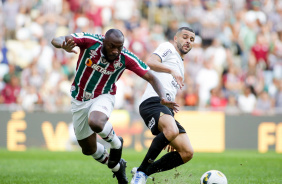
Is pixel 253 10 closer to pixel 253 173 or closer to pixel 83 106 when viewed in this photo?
pixel 253 173

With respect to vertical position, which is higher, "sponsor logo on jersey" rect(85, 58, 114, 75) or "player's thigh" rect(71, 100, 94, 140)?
"sponsor logo on jersey" rect(85, 58, 114, 75)

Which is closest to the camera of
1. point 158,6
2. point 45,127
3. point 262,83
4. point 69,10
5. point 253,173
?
point 253,173

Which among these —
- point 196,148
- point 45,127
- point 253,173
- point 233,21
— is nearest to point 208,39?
point 233,21

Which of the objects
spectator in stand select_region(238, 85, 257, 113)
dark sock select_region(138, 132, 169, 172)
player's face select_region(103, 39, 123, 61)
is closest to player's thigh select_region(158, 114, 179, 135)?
dark sock select_region(138, 132, 169, 172)

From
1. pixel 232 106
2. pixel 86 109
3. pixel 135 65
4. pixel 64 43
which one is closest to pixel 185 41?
pixel 135 65

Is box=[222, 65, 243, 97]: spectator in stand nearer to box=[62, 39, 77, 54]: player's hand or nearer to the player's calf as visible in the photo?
the player's calf

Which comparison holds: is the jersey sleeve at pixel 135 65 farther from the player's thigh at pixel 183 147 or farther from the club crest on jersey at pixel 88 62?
the player's thigh at pixel 183 147

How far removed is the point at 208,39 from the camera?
21.1 meters

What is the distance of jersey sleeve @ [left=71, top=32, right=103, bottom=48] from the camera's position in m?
7.70

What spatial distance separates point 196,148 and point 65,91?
5.05 metres

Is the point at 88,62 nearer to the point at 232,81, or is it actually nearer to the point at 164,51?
the point at 164,51

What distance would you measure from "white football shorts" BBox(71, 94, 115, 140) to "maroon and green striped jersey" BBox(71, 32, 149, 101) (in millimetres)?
97

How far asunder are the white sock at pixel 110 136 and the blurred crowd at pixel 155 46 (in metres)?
9.44

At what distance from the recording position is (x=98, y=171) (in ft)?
34.7
